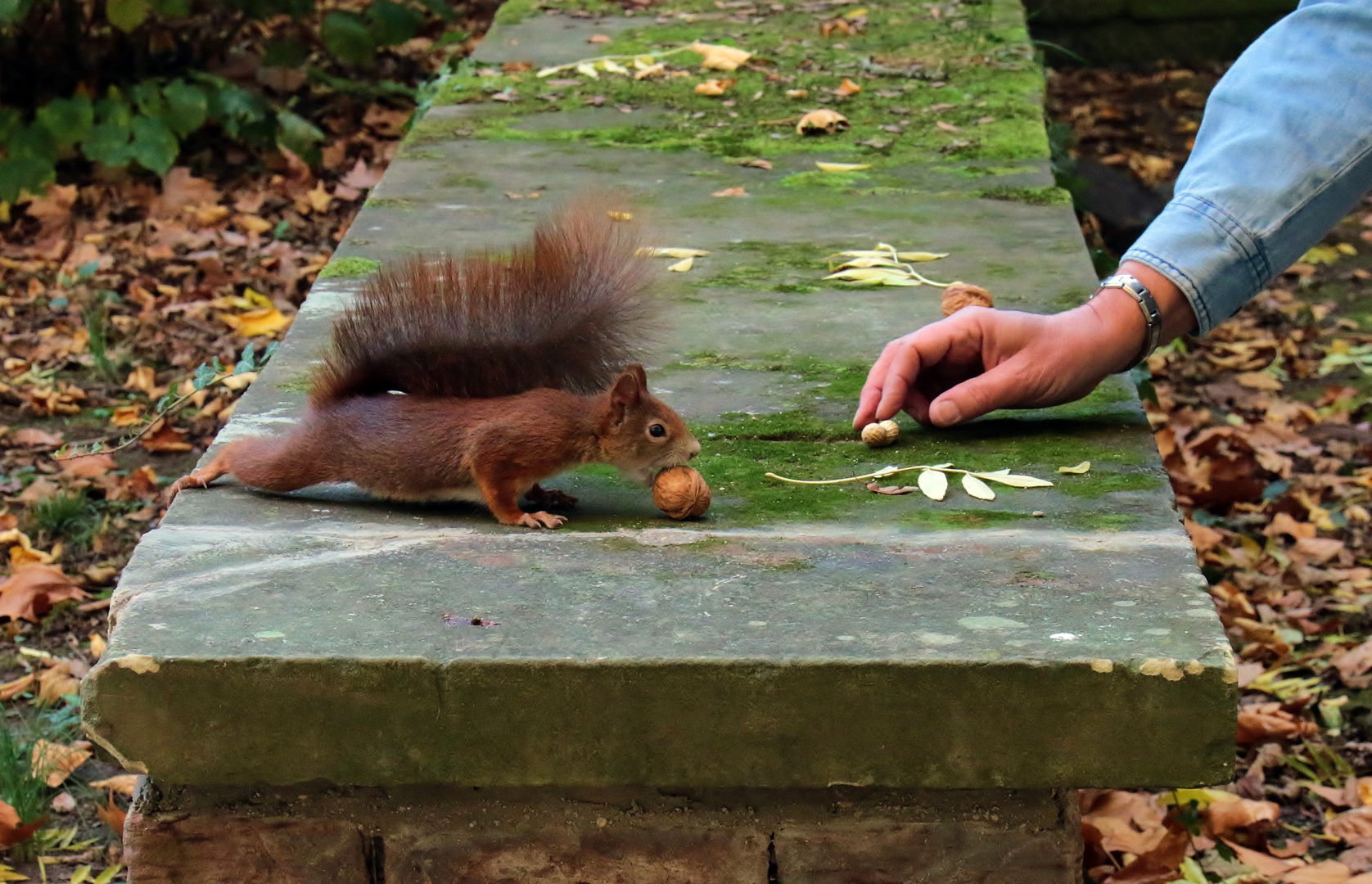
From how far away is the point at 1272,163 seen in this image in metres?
2.19

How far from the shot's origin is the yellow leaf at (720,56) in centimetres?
477

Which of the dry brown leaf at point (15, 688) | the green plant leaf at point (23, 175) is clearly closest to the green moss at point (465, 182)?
the dry brown leaf at point (15, 688)

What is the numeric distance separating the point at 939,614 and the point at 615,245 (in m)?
0.77

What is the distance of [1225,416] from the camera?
5.32m

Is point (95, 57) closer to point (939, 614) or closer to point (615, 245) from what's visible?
point (615, 245)

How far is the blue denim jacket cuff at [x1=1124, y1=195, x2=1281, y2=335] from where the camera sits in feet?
7.31

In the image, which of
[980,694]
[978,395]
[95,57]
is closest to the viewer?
[980,694]

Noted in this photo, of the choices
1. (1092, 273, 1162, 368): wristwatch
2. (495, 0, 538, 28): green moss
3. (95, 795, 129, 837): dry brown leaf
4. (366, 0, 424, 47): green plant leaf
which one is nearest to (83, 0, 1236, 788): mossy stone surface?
(1092, 273, 1162, 368): wristwatch

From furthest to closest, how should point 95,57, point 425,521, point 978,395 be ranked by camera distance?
point 95,57 < point 978,395 < point 425,521

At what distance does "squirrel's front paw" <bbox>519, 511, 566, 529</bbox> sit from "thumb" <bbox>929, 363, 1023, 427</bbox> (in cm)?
63

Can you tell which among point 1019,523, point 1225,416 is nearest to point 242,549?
point 1019,523

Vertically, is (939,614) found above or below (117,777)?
above

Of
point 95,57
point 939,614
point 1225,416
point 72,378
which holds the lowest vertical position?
point 1225,416

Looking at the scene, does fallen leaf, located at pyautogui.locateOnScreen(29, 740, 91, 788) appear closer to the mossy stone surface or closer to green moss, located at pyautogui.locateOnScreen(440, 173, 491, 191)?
the mossy stone surface
